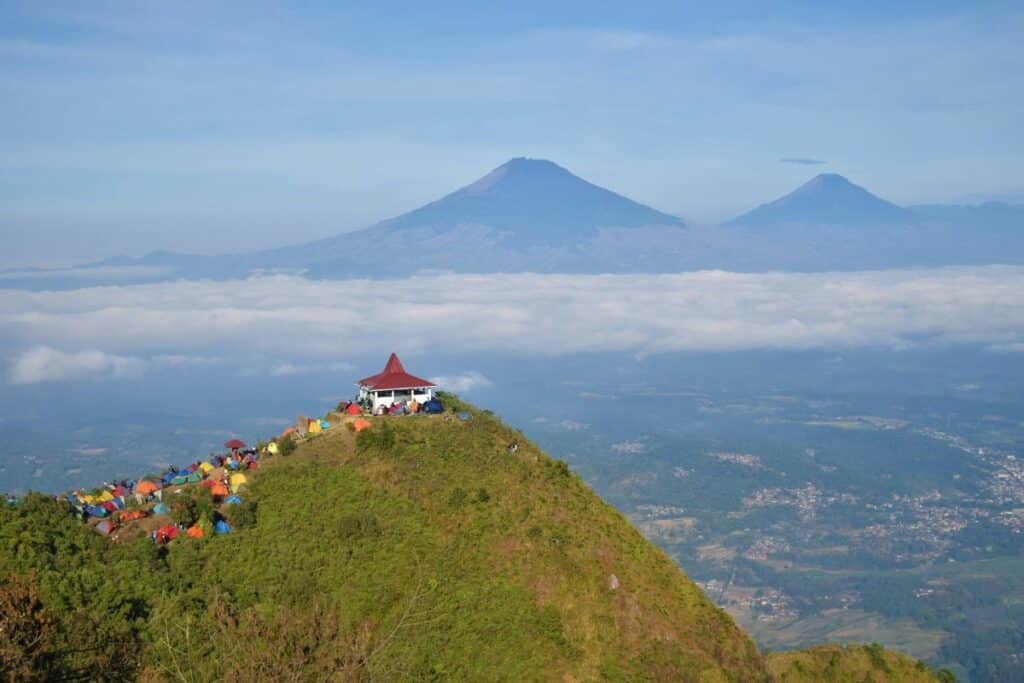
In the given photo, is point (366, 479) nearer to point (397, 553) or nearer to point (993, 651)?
point (397, 553)

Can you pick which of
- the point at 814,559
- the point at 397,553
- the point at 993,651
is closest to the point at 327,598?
the point at 397,553

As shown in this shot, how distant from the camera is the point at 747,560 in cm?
19262

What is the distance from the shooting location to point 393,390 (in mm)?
52750

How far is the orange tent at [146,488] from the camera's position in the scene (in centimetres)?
4302

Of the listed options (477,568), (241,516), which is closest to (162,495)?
(241,516)

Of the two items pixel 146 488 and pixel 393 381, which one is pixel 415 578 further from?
pixel 393 381

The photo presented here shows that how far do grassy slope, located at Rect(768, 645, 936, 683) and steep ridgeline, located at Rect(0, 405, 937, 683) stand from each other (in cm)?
45

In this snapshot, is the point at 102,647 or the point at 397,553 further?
the point at 397,553

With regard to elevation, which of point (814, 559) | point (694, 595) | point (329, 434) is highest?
point (329, 434)

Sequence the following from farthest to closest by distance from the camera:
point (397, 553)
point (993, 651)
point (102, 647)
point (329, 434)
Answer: point (993, 651) < point (329, 434) < point (397, 553) < point (102, 647)

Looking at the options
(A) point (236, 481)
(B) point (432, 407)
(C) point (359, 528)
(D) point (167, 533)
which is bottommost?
(C) point (359, 528)

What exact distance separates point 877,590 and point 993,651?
118ft

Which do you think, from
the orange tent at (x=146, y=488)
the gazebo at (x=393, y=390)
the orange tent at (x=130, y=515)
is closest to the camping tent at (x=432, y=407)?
the gazebo at (x=393, y=390)

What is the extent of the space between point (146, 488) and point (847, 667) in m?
34.2
